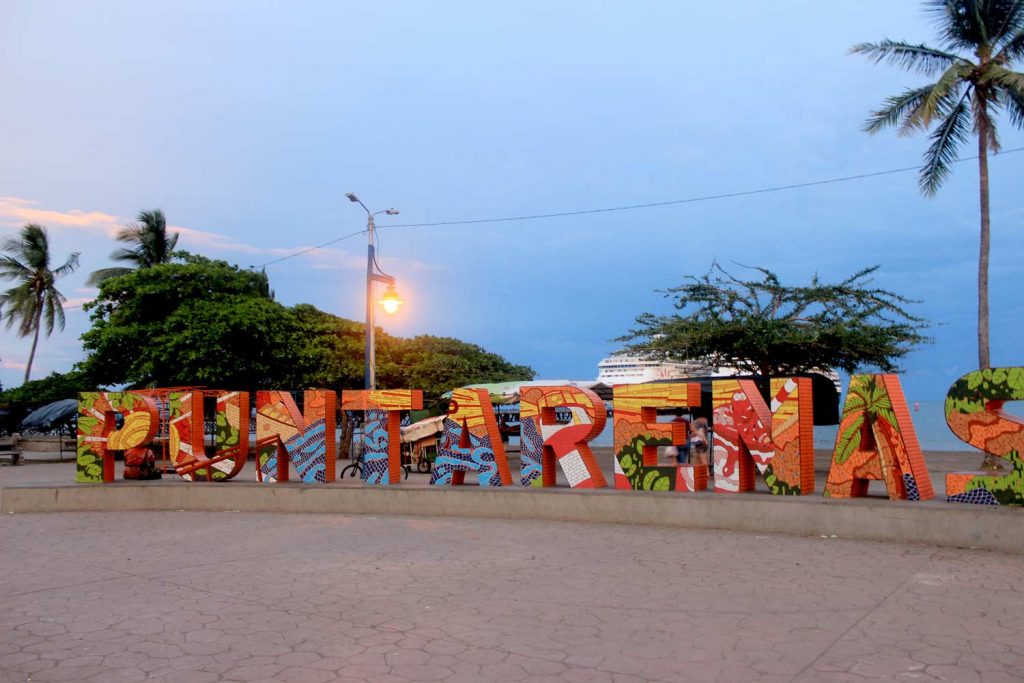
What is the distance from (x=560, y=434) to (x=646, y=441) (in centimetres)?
142

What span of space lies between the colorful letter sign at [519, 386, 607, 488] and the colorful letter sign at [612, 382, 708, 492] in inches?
14.4

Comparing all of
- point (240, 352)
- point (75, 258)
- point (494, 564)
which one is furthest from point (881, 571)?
point (75, 258)

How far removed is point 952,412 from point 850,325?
11.7 m

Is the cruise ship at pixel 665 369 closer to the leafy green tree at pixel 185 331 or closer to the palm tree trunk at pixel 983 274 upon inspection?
the palm tree trunk at pixel 983 274

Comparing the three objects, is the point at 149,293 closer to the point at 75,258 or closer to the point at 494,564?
the point at 75,258

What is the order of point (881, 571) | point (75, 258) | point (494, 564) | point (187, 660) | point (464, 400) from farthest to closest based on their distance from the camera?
point (75, 258) → point (464, 400) → point (494, 564) → point (881, 571) → point (187, 660)

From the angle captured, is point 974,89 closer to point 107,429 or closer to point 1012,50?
point 1012,50

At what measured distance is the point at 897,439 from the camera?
10.2 meters

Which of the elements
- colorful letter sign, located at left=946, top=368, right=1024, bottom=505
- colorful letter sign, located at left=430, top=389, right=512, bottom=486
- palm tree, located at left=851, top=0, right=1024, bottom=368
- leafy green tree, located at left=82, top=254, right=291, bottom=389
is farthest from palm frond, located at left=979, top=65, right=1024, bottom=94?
leafy green tree, located at left=82, top=254, right=291, bottom=389

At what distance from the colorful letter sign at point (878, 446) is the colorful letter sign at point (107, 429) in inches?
466

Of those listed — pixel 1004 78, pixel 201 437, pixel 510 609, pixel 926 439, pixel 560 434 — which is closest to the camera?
pixel 510 609

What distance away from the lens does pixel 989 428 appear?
31.9 feet

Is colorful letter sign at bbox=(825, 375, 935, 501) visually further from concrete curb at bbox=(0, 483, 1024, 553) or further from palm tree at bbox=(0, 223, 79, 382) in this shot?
palm tree at bbox=(0, 223, 79, 382)

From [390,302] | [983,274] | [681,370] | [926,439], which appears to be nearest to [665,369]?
[681,370]
